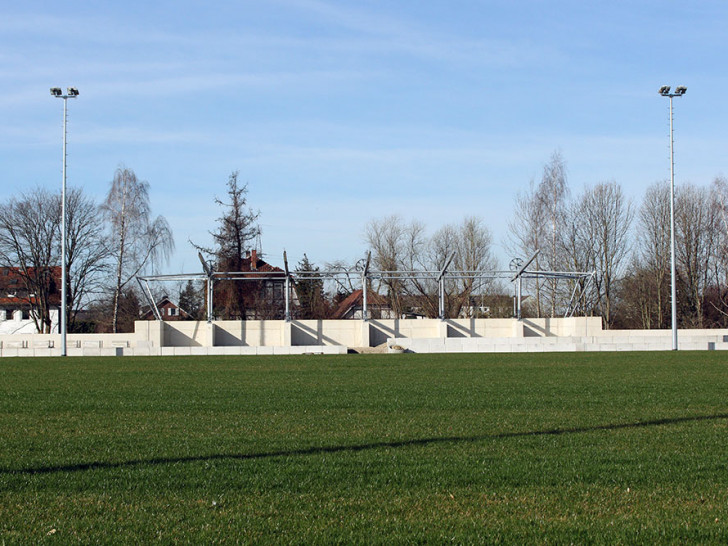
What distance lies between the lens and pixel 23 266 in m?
64.2

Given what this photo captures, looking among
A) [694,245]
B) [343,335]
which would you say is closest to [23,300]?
[343,335]

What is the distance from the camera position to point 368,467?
8.81m

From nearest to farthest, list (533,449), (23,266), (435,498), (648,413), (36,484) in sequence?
(435,498) → (36,484) → (533,449) → (648,413) → (23,266)

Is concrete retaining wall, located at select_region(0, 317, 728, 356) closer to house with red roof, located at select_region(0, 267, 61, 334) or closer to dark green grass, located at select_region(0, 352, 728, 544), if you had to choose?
house with red roof, located at select_region(0, 267, 61, 334)

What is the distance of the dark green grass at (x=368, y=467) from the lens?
6301 millimetres

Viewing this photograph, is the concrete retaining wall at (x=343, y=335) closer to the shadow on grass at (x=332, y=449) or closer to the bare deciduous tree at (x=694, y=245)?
the bare deciduous tree at (x=694, y=245)

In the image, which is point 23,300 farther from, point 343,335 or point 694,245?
point 694,245

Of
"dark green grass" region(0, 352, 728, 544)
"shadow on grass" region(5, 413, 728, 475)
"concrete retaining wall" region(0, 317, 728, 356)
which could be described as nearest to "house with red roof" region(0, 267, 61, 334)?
"concrete retaining wall" region(0, 317, 728, 356)

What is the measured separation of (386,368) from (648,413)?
16.0 meters

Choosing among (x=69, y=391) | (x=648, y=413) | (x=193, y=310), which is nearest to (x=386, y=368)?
(x=69, y=391)

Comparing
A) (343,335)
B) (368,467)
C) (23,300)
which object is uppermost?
(23,300)

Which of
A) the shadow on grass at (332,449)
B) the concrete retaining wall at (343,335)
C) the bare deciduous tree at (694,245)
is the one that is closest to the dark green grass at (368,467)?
the shadow on grass at (332,449)

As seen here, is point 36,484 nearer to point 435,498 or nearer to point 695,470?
point 435,498

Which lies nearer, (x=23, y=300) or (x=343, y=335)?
(x=343, y=335)
